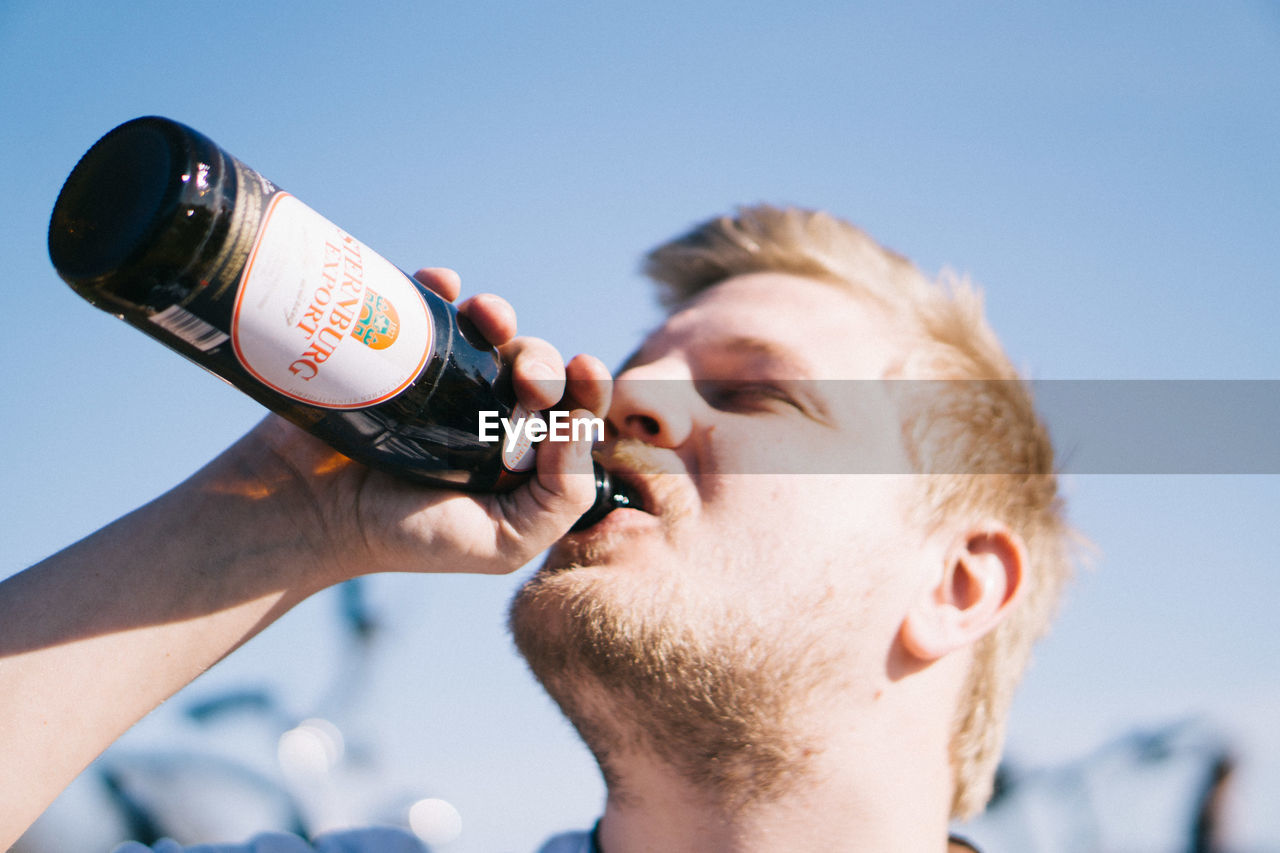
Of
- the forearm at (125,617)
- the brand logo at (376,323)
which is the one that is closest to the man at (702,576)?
the forearm at (125,617)

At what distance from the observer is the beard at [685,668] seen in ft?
4.83

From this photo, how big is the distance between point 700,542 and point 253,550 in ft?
2.98

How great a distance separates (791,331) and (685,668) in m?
0.84

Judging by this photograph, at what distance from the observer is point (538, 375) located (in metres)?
1.33

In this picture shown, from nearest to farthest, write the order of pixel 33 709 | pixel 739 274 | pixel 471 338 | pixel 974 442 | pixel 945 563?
pixel 33 709 < pixel 471 338 < pixel 945 563 < pixel 974 442 < pixel 739 274

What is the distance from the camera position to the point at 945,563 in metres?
1.78

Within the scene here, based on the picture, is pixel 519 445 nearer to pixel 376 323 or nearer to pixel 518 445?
pixel 518 445

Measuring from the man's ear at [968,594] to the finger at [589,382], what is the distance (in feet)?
2.87

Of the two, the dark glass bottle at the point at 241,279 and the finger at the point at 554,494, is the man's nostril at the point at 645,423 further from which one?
the dark glass bottle at the point at 241,279

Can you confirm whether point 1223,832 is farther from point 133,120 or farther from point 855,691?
point 133,120

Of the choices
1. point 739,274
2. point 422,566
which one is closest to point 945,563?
point 739,274

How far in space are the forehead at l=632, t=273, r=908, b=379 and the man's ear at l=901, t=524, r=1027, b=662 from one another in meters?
0.49

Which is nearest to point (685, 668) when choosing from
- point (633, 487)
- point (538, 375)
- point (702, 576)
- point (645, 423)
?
point (702, 576)

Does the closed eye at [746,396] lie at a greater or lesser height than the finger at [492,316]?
greater
